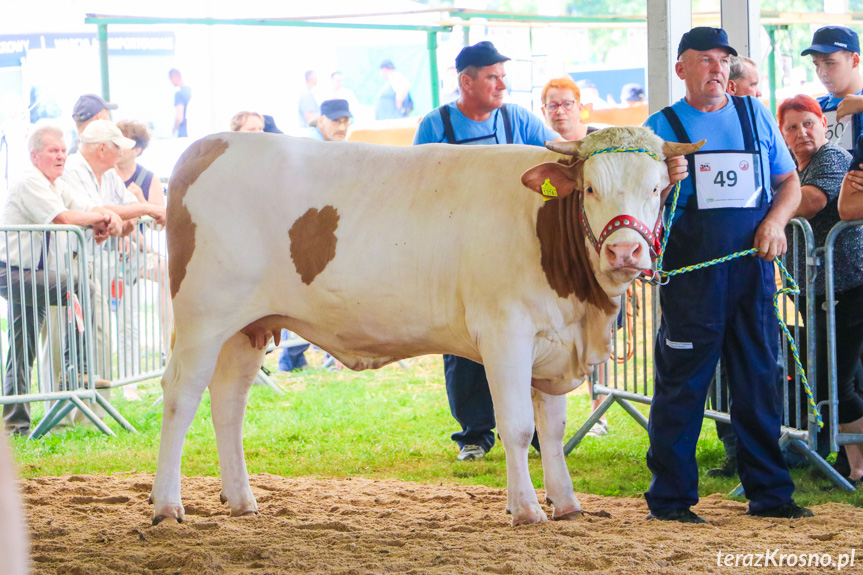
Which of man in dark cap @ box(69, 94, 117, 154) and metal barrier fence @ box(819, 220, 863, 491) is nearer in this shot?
metal barrier fence @ box(819, 220, 863, 491)

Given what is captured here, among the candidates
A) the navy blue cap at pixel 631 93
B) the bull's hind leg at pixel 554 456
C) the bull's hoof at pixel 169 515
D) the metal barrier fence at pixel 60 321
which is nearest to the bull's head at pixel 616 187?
the bull's hind leg at pixel 554 456

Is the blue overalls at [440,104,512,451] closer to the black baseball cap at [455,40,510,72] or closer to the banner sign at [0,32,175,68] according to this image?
the black baseball cap at [455,40,510,72]

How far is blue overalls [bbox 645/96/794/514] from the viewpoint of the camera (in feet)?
14.5

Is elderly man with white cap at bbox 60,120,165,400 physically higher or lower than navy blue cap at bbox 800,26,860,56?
lower

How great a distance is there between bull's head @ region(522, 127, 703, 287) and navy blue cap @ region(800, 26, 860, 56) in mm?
2227

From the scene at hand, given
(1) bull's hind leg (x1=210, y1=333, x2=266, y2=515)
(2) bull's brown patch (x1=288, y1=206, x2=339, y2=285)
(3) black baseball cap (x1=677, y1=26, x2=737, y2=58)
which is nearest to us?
(3) black baseball cap (x1=677, y1=26, x2=737, y2=58)

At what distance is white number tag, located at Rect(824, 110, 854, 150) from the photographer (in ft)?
19.0

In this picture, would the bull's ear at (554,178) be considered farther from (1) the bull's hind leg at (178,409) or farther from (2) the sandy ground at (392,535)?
(1) the bull's hind leg at (178,409)

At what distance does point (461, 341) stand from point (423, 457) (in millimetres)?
2153

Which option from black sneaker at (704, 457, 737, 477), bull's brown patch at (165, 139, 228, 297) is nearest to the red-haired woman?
black sneaker at (704, 457, 737, 477)

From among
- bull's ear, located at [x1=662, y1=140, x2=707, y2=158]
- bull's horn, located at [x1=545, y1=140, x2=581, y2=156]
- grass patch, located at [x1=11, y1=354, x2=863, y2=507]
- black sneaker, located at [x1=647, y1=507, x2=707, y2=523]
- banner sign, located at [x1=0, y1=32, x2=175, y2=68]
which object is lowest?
grass patch, located at [x1=11, y1=354, x2=863, y2=507]

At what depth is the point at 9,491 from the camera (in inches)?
35.9

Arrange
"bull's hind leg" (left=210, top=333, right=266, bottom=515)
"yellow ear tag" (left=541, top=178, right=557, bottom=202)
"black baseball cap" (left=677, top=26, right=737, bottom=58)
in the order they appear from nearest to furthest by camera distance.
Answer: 1. "yellow ear tag" (left=541, top=178, right=557, bottom=202)
2. "black baseball cap" (left=677, top=26, right=737, bottom=58)
3. "bull's hind leg" (left=210, top=333, right=266, bottom=515)

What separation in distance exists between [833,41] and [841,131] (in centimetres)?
56
